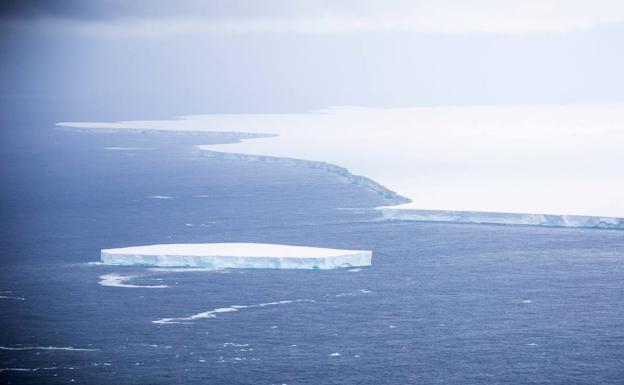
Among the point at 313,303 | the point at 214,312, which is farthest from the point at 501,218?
the point at 214,312

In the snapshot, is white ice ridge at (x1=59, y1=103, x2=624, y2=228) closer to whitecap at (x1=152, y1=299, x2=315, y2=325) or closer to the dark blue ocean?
the dark blue ocean

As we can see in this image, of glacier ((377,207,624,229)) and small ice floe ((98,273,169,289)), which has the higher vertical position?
glacier ((377,207,624,229))

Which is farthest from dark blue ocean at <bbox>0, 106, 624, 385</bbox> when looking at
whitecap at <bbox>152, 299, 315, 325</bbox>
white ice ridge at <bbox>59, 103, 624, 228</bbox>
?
white ice ridge at <bbox>59, 103, 624, 228</bbox>

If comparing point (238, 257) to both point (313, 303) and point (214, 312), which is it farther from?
point (214, 312)

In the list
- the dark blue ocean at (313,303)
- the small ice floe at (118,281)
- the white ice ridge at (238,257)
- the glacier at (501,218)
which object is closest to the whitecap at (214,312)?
the dark blue ocean at (313,303)

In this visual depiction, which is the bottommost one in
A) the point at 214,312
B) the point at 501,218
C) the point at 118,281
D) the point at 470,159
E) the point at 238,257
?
the point at 214,312

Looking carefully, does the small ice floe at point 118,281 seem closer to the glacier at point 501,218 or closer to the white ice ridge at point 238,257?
the white ice ridge at point 238,257
